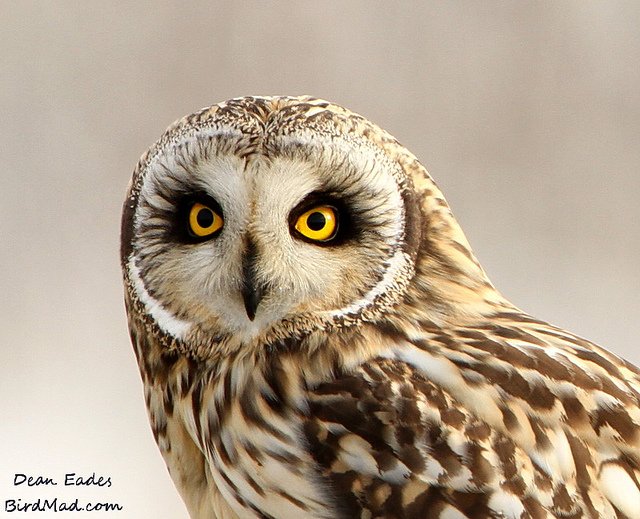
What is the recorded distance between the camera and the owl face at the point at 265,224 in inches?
35.0

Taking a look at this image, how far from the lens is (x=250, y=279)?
2.94ft

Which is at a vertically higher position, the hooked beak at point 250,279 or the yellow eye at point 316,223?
the yellow eye at point 316,223

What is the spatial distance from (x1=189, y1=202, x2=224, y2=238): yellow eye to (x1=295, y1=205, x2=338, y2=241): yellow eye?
0.24ft

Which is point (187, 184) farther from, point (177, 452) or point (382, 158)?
point (177, 452)

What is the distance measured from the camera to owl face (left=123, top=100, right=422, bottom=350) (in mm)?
889

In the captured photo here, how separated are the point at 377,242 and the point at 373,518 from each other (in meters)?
0.24

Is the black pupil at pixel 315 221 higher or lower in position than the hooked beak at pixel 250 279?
higher

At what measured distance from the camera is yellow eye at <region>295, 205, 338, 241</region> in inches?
35.8

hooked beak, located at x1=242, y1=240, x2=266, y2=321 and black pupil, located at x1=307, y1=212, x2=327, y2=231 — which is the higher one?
black pupil, located at x1=307, y1=212, x2=327, y2=231

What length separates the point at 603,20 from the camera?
180 cm

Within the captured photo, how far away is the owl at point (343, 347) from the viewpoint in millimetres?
876

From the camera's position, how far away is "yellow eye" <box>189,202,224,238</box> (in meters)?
0.92

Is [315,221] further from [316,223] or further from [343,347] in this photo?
[343,347]

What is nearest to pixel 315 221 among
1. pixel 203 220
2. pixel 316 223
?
pixel 316 223
